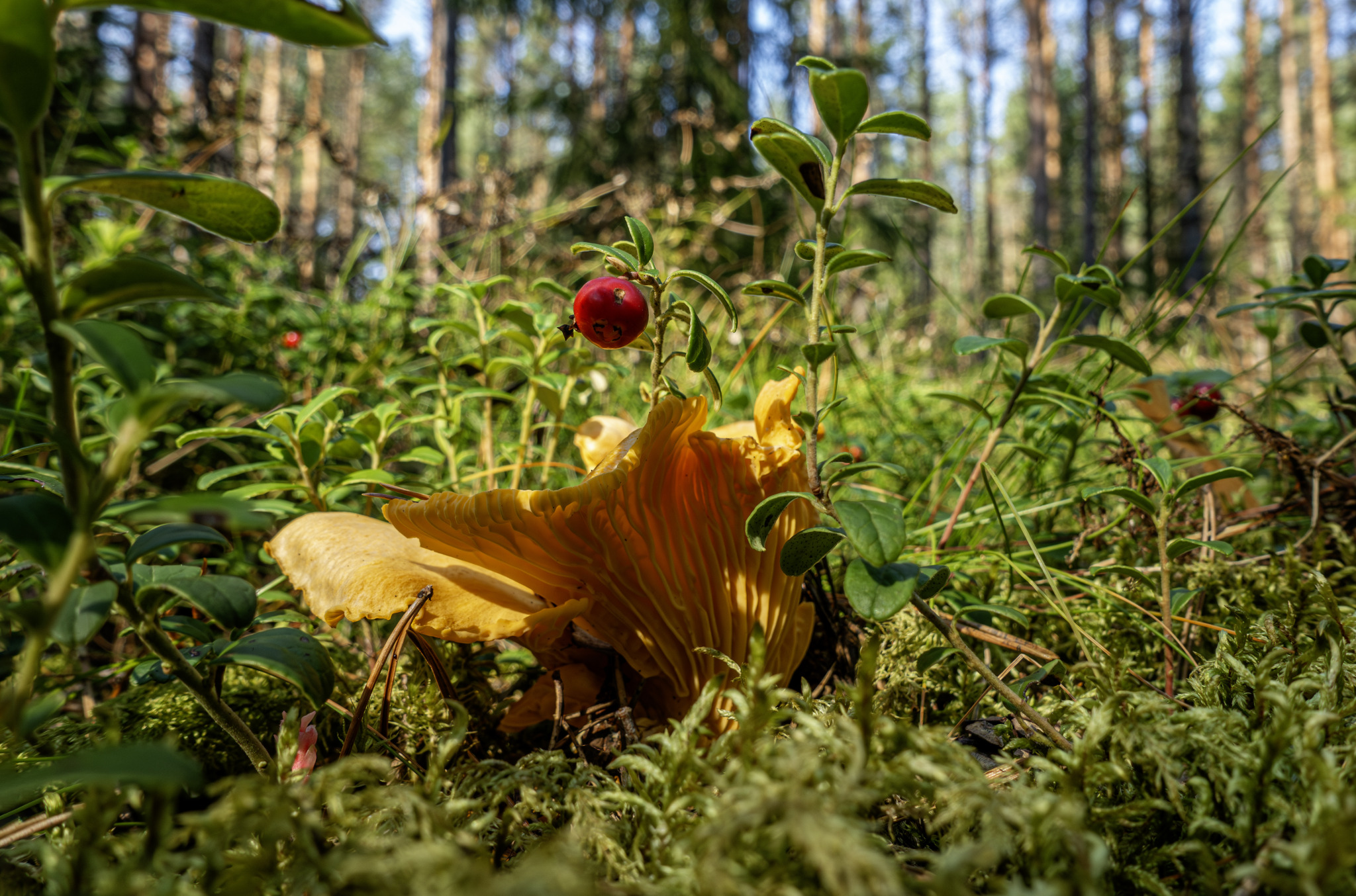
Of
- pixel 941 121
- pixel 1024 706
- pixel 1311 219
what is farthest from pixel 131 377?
pixel 941 121

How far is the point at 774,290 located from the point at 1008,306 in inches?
20.3

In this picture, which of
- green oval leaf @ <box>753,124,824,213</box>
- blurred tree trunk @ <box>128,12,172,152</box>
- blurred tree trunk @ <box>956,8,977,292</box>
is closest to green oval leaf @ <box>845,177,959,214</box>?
green oval leaf @ <box>753,124,824,213</box>

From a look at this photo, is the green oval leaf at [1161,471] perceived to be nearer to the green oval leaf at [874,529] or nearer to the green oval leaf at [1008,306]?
the green oval leaf at [1008,306]

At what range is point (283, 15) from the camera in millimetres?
620

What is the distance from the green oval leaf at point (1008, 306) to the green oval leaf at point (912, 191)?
28 cm

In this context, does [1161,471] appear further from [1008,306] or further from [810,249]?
[810,249]

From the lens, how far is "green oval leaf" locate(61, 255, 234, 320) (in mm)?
606

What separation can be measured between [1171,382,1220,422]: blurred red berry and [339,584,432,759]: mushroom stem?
163 centimetres

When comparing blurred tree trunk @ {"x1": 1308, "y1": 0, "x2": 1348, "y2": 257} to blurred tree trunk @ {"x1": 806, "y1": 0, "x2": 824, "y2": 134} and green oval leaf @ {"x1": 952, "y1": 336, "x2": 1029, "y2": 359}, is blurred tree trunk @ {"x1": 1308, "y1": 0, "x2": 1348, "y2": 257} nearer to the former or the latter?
blurred tree trunk @ {"x1": 806, "y1": 0, "x2": 824, "y2": 134}

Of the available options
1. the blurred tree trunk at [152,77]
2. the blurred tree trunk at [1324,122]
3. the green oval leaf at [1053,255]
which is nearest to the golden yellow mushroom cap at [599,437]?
the green oval leaf at [1053,255]

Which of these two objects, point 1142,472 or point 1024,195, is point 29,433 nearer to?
point 1142,472

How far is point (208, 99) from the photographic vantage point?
3.77 meters

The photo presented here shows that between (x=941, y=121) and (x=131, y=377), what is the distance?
38.2 m

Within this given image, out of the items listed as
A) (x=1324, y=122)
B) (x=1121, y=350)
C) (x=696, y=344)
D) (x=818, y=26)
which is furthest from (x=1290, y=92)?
(x=696, y=344)
